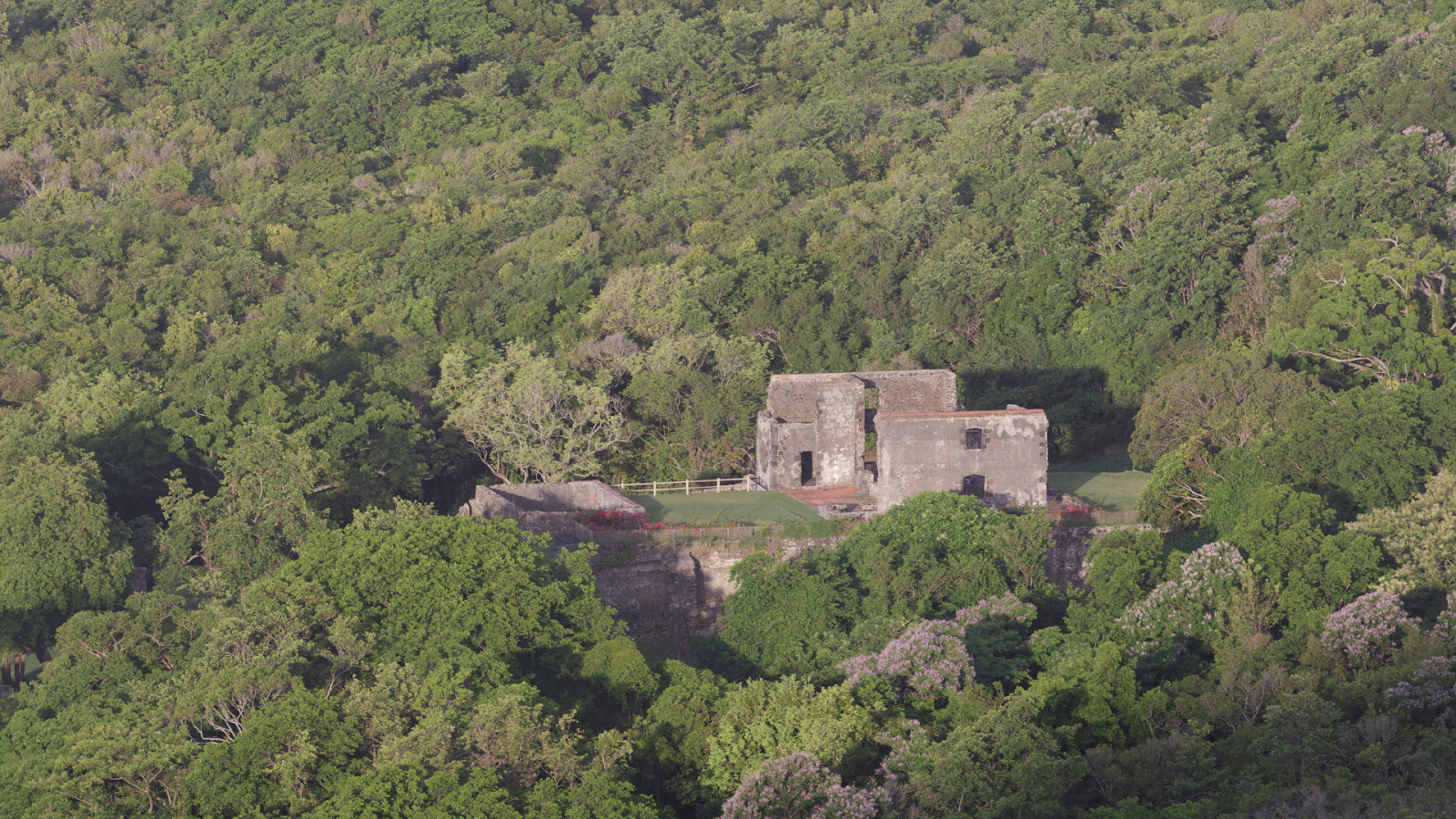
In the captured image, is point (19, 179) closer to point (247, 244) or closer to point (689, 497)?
point (247, 244)

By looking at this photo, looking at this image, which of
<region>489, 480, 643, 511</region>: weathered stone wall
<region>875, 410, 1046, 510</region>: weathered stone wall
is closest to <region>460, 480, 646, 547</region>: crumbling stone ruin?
<region>489, 480, 643, 511</region>: weathered stone wall

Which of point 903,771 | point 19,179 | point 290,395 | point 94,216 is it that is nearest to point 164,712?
point 903,771

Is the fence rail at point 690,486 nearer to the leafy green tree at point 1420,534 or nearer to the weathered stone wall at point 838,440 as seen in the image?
the weathered stone wall at point 838,440

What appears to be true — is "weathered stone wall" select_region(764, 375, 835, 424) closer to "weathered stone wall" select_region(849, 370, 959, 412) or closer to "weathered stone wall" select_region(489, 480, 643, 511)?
"weathered stone wall" select_region(849, 370, 959, 412)

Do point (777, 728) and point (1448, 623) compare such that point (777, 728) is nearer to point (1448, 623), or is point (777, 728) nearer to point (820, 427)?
point (1448, 623)

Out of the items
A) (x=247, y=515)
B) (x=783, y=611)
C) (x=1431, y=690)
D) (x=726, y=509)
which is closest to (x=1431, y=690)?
A: (x=1431, y=690)

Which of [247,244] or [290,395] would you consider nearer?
[290,395]
